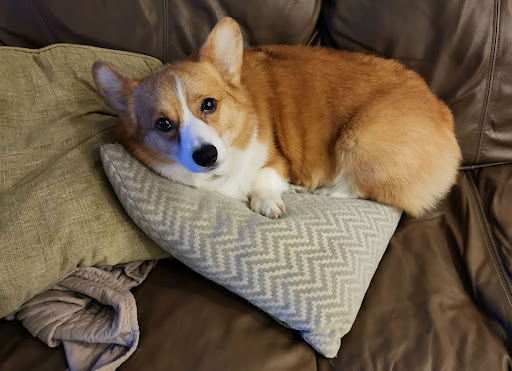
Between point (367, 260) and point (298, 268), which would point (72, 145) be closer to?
point (298, 268)

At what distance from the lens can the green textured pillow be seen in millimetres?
1021

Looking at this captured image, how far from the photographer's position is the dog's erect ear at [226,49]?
1.22 m

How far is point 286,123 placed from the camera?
143 centimetres

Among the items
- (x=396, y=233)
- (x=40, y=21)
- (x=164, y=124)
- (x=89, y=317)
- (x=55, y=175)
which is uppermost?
(x=40, y=21)

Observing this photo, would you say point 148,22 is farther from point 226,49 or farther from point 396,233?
point 396,233

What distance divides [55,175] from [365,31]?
1138 mm

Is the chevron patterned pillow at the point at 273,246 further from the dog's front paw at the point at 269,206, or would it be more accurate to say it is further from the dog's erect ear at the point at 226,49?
the dog's erect ear at the point at 226,49

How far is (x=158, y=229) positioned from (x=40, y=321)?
373mm

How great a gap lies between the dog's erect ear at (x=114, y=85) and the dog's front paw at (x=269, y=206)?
0.50 m

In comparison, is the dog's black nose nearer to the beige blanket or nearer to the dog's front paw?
the dog's front paw

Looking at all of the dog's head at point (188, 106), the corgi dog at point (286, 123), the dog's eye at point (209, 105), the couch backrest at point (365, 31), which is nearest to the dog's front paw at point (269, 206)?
the corgi dog at point (286, 123)

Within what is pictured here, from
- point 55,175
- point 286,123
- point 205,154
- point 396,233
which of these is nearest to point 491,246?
point 396,233

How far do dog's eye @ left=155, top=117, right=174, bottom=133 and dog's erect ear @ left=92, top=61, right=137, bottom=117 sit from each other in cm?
14

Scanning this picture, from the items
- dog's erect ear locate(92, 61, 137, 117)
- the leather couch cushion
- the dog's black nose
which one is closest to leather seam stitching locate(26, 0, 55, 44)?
the leather couch cushion
